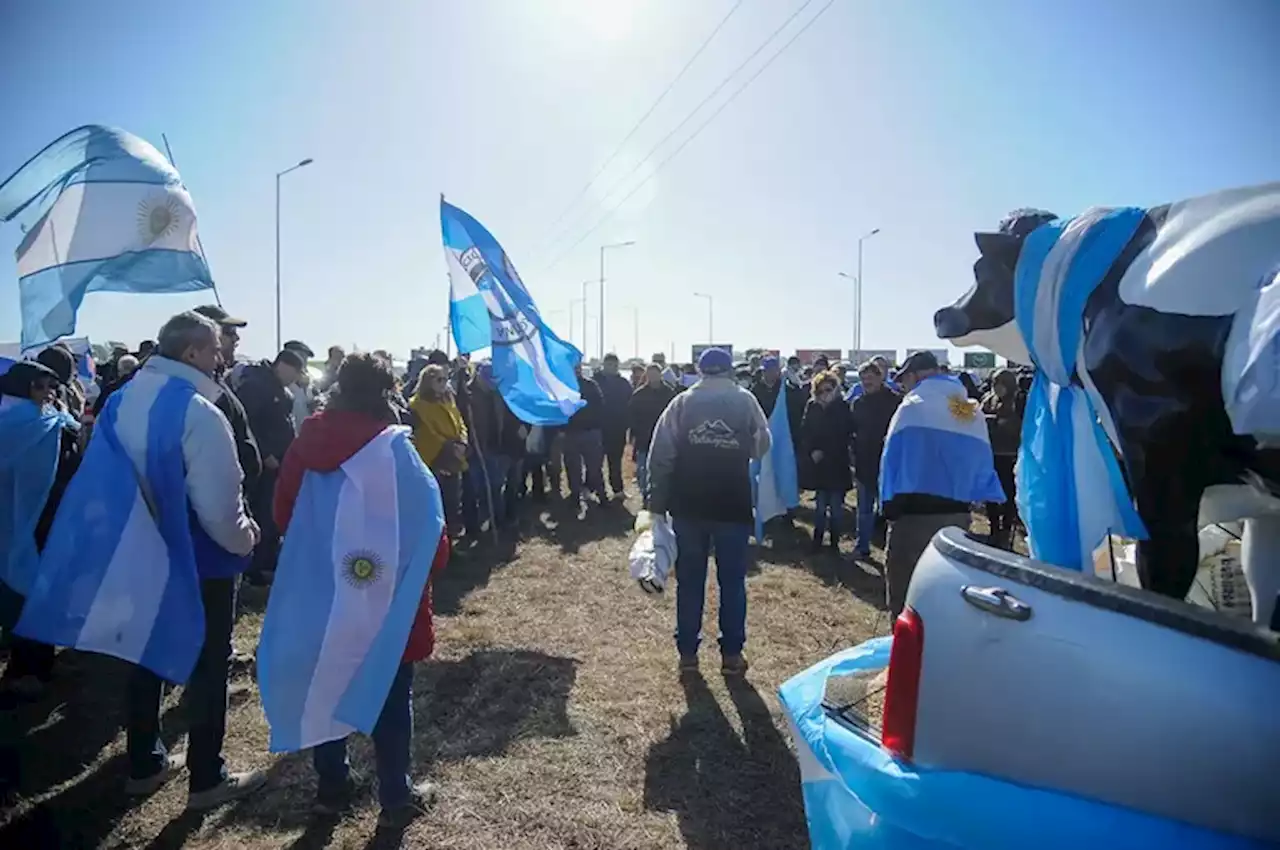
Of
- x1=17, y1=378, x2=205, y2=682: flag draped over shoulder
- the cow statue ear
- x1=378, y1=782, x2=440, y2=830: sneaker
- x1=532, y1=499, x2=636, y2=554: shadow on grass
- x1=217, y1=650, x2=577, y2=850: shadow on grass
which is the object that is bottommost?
x1=532, y1=499, x2=636, y2=554: shadow on grass

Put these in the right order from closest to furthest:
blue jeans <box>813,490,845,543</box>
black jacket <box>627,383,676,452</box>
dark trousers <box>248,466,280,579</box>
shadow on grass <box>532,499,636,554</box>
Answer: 1. dark trousers <box>248,466,280,579</box>
2. blue jeans <box>813,490,845,543</box>
3. shadow on grass <box>532,499,636,554</box>
4. black jacket <box>627,383,676,452</box>

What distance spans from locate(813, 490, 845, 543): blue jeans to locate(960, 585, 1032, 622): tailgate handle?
22.9 ft

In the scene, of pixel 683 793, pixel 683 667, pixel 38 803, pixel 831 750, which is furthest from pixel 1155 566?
pixel 38 803

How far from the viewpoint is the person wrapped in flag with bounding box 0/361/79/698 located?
4.49 metres

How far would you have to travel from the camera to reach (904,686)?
1.67 metres

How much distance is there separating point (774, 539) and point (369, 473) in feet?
22.0

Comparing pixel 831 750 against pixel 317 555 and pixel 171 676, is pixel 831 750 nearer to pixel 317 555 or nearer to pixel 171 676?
pixel 317 555

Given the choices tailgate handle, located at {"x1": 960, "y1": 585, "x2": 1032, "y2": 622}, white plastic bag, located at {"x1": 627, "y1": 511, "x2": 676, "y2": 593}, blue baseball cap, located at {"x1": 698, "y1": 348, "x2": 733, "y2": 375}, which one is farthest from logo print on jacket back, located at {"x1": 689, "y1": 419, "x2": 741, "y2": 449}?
tailgate handle, located at {"x1": 960, "y1": 585, "x2": 1032, "y2": 622}

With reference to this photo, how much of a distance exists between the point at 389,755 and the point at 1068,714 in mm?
2844

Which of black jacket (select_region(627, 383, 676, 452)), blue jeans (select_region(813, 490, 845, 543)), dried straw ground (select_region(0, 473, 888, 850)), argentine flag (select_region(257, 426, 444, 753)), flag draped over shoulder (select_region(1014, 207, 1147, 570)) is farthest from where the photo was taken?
black jacket (select_region(627, 383, 676, 452))

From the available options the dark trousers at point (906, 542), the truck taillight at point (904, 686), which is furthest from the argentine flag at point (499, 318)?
the truck taillight at point (904, 686)

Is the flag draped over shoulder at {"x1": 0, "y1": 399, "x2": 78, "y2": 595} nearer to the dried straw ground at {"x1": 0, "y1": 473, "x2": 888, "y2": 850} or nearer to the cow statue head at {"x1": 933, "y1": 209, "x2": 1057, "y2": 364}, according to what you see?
the dried straw ground at {"x1": 0, "y1": 473, "x2": 888, "y2": 850}

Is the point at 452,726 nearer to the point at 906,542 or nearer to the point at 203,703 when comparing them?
the point at 203,703

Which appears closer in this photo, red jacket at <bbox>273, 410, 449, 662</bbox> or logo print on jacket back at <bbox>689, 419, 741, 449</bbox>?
red jacket at <bbox>273, 410, 449, 662</bbox>
